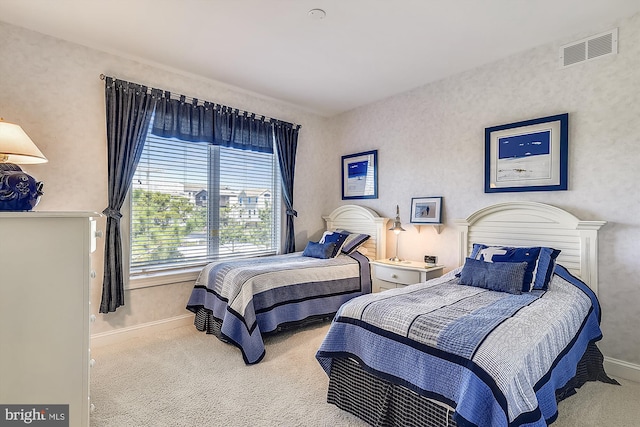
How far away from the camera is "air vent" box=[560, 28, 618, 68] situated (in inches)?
98.9

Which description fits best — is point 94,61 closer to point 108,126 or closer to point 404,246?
point 108,126

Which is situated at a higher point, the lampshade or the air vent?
the air vent

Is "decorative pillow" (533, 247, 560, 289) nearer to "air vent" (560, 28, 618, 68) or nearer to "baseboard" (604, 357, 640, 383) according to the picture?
"baseboard" (604, 357, 640, 383)

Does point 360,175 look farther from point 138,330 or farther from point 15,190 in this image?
point 15,190

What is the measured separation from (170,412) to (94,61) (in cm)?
293

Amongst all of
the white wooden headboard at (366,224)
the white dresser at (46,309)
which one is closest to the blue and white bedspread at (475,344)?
the white dresser at (46,309)

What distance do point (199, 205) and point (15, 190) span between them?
211 cm

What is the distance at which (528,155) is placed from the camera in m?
2.90

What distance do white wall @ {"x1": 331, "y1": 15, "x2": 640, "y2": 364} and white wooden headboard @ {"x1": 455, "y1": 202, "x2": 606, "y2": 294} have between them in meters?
0.11

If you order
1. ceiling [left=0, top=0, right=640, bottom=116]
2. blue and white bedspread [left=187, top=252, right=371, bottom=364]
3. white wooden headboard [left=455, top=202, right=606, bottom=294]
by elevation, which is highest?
ceiling [left=0, top=0, right=640, bottom=116]

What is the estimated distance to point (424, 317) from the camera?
68.8 inches

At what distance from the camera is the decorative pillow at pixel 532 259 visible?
7.77 ft

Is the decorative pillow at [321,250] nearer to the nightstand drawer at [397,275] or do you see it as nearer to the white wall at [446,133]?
the nightstand drawer at [397,275]

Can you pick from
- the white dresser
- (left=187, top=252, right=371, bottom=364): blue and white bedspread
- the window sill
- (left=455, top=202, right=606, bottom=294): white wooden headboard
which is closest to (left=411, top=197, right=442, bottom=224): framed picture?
(left=455, top=202, right=606, bottom=294): white wooden headboard
